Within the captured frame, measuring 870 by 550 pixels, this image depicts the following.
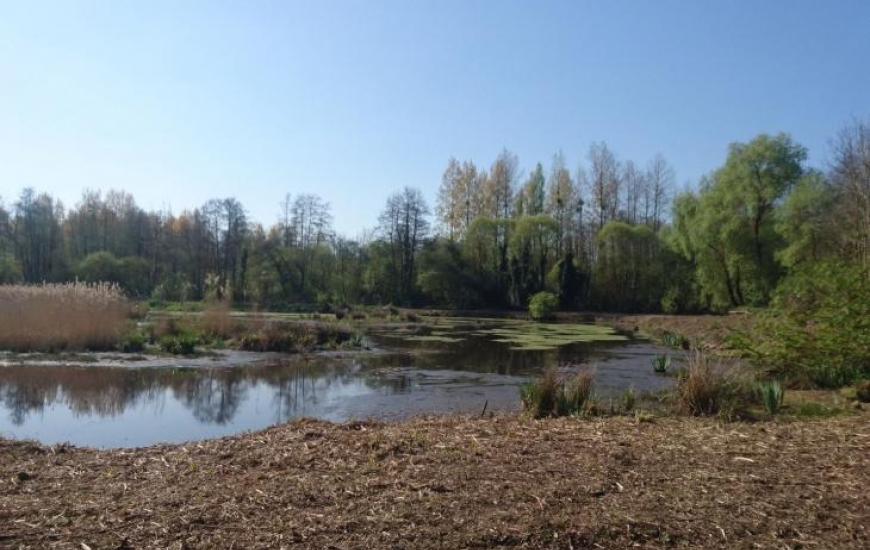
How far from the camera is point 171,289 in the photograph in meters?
44.7

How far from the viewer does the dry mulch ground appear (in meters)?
3.71

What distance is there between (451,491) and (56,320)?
683 inches

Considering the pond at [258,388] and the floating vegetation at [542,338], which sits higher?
the floating vegetation at [542,338]

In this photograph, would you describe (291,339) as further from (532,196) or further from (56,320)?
(532,196)

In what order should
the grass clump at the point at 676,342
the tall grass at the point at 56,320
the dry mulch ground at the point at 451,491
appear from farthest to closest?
the grass clump at the point at 676,342 → the tall grass at the point at 56,320 → the dry mulch ground at the point at 451,491

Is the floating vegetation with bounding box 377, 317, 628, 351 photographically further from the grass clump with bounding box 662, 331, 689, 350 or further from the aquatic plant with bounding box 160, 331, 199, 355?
the aquatic plant with bounding box 160, 331, 199, 355

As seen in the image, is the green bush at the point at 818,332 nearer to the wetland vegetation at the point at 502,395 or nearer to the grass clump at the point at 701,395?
the wetland vegetation at the point at 502,395

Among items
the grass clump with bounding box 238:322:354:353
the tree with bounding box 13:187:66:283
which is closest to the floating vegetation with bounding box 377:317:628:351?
the grass clump with bounding box 238:322:354:353

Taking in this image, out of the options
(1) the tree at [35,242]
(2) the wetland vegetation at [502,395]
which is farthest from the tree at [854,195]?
(1) the tree at [35,242]

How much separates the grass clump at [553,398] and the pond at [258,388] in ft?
2.85

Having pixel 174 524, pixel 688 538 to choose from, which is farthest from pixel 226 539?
pixel 688 538

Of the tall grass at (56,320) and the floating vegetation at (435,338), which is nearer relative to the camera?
the tall grass at (56,320)

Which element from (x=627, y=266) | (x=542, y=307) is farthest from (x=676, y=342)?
(x=627, y=266)

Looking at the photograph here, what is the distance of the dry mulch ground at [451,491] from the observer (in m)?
3.71
